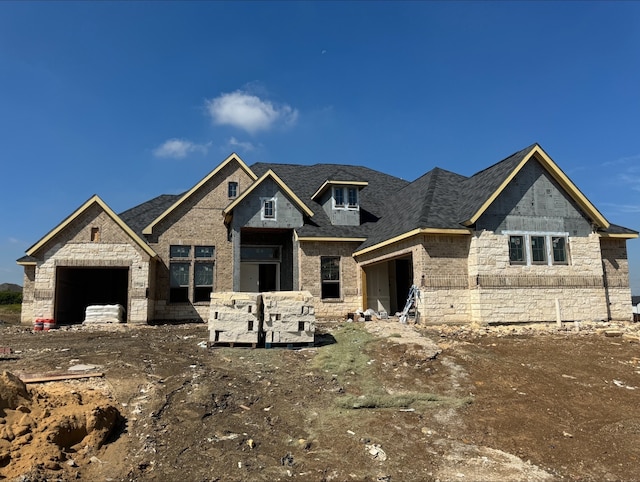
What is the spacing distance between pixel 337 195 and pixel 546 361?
45.3ft

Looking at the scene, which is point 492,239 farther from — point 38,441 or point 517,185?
point 38,441

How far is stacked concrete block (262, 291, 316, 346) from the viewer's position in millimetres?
12633

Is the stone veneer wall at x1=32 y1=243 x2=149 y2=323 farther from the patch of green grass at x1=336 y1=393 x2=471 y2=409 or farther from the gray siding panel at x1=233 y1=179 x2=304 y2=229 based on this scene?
the patch of green grass at x1=336 y1=393 x2=471 y2=409

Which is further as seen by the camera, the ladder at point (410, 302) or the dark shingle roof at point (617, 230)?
the dark shingle roof at point (617, 230)

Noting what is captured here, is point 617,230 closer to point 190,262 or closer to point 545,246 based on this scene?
point 545,246

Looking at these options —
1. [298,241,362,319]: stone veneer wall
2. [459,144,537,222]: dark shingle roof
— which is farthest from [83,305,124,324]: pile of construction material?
[459,144,537,222]: dark shingle roof

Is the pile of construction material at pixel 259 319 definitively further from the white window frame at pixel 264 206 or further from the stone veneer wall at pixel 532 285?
the white window frame at pixel 264 206

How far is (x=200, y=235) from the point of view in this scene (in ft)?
73.6

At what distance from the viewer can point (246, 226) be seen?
21.8m

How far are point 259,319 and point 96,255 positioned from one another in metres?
10.2

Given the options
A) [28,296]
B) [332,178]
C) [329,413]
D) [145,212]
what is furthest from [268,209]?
[329,413]

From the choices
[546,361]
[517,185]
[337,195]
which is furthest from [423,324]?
[337,195]

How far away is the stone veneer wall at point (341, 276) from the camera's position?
830 inches

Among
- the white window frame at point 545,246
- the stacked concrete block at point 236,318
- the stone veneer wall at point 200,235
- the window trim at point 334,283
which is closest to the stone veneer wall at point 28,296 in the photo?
the stone veneer wall at point 200,235
